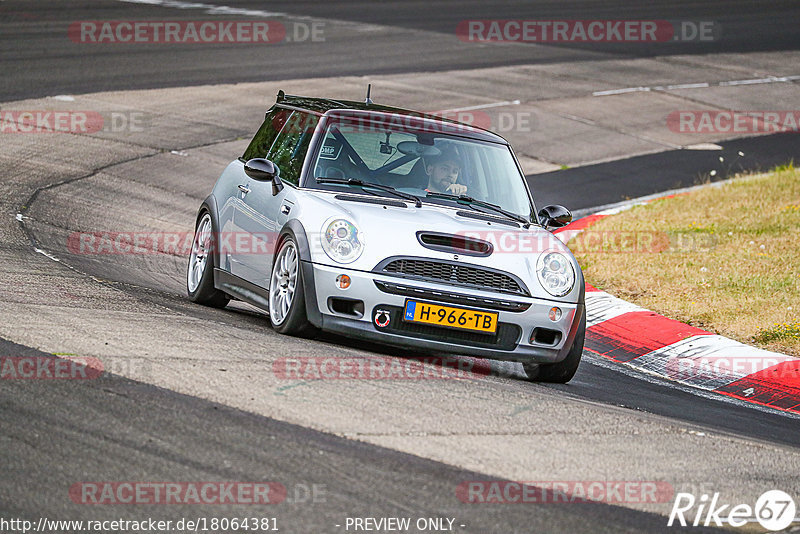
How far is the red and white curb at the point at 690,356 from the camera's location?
27.7 ft

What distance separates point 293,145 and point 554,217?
2.01 metres

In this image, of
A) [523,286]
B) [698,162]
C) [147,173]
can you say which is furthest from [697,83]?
[523,286]

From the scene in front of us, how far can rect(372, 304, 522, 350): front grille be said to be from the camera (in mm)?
7152

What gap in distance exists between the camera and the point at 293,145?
28.4 ft

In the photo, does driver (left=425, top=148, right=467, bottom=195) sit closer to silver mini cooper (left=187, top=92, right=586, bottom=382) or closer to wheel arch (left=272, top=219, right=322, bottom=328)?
silver mini cooper (left=187, top=92, right=586, bottom=382)

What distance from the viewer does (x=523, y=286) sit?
7.37m

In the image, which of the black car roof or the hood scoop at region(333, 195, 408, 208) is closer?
the hood scoop at region(333, 195, 408, 208)

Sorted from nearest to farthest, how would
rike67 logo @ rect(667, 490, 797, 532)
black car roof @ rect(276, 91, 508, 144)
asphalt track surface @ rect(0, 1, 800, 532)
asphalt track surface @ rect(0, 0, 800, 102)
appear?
asphalt track surface @ rect(0, 1, 800, 532)
rike67 logo @ rect(667, 490, 797, 532)
black car roof @ rect(276, 91, 508, 144)
asphalt track surface @ rect(0, 0, 800, 102)

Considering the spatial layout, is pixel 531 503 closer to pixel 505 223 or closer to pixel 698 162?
pixel 505 223

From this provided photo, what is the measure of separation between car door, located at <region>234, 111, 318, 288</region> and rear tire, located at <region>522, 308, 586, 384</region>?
6.42 feet

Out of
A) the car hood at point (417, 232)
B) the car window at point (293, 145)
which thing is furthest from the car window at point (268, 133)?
the car hood at point (417, 232)

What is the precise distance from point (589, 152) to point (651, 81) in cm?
677

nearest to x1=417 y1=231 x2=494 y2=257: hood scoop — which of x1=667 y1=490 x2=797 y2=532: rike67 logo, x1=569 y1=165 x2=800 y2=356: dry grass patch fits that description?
x1=667 y1=490 x2=797 y2=532: rike67 logo

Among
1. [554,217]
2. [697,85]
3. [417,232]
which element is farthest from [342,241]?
[697,85]
